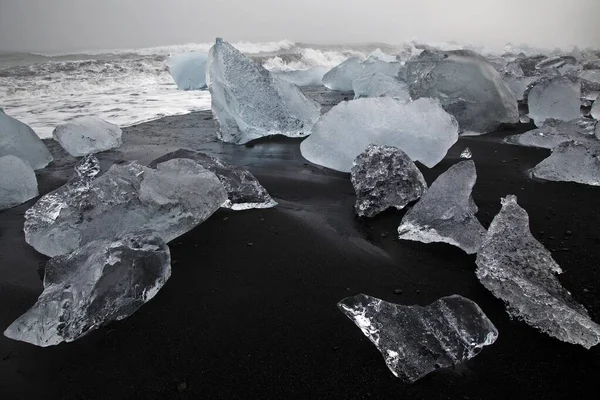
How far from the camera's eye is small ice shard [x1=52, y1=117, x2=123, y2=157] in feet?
9.00

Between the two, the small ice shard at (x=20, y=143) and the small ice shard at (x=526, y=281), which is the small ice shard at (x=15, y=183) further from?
the small ice shard at (x=526, y=281)

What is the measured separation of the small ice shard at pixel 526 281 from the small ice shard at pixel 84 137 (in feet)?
8.96

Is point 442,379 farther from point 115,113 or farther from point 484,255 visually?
point 115,113

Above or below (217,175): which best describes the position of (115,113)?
below

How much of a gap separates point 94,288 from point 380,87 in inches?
A: 149

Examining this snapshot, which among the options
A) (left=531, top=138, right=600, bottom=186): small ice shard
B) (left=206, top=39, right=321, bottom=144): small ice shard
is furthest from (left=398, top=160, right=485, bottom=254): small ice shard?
(left=206, top=39, right=321, bottom=144): small ice shard

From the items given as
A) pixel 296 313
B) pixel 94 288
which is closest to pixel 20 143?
pixel 94 288

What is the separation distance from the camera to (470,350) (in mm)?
924

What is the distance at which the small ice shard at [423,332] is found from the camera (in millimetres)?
896

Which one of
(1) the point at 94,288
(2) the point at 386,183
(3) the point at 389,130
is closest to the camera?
(1) the point at 94,288

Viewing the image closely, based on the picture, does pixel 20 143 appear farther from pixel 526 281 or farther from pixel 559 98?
pixel 559 98

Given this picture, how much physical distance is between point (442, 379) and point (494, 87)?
9.06 feet

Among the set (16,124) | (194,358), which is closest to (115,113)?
(16,124)

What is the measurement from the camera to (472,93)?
2.95 m
